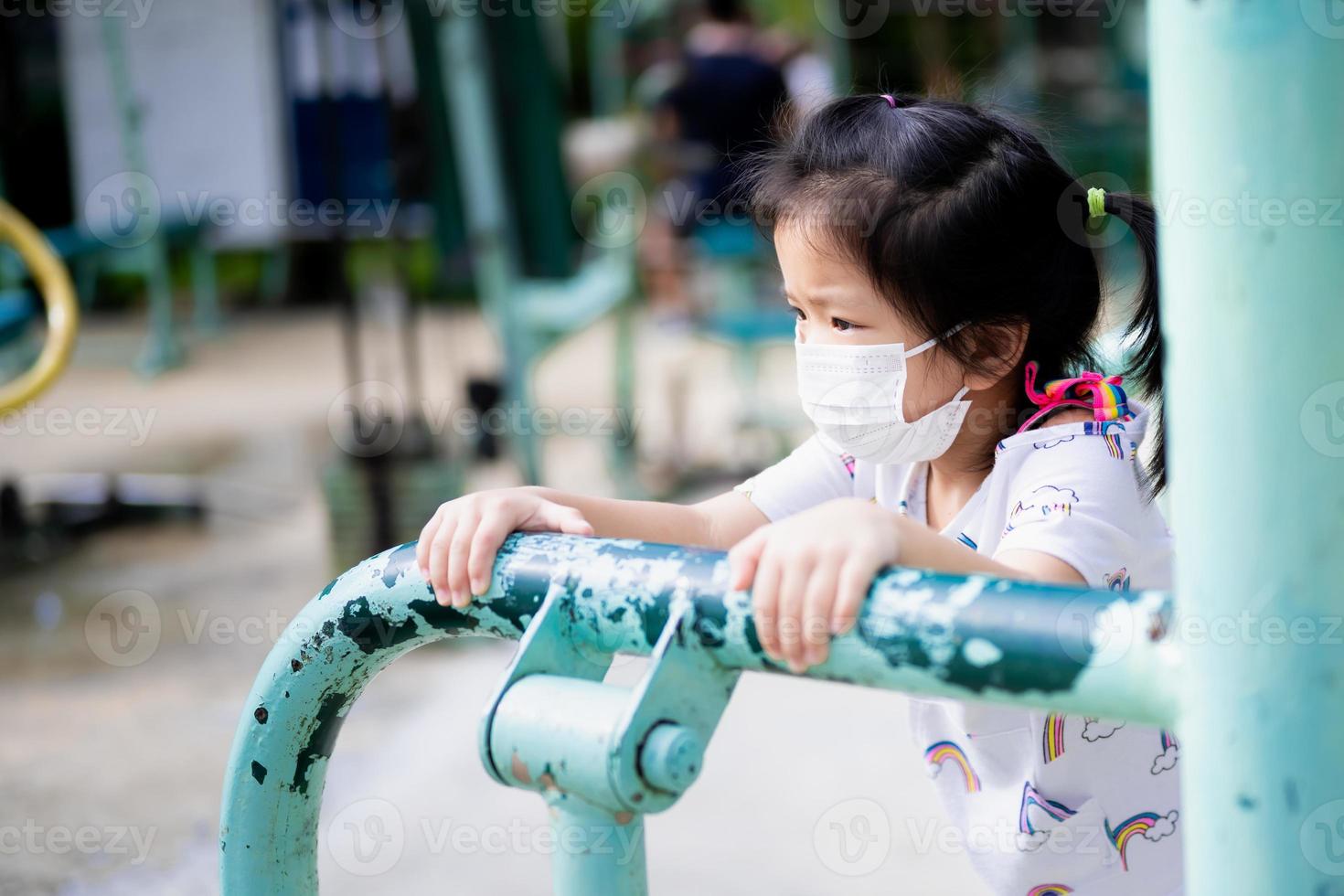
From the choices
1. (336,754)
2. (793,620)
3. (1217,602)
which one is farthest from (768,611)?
(336,754)

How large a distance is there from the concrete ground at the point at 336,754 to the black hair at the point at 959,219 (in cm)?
124

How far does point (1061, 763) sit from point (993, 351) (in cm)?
36

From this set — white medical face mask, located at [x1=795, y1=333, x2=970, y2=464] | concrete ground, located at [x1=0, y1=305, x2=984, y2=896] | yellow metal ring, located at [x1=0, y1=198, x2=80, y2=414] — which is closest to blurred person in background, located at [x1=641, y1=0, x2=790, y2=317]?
concrete ground, located at [x1=0, y1=305, x2=984, y2=896]

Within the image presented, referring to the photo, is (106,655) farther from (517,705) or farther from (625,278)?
(517,705)

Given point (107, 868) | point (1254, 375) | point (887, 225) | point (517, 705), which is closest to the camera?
point (1254, 375)

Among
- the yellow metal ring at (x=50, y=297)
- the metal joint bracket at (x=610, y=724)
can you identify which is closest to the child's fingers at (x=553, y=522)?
the metal joint bracket at (x=610, y=724)

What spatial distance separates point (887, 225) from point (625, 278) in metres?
3.64

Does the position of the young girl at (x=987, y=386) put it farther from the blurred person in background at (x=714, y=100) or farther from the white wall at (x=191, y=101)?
the white wall at (x=191, y=101)

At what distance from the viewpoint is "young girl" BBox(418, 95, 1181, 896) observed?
1146mm

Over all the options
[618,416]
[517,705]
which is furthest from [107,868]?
[618,416]

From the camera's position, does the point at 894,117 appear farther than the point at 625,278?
No

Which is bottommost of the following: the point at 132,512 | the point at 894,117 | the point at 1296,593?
the point at 132,512

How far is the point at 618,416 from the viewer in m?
4.84

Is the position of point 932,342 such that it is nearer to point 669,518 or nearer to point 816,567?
point 669,518
